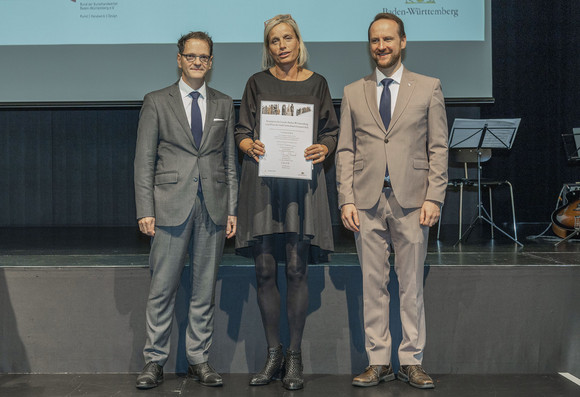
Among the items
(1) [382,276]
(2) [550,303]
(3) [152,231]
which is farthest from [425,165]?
(3) [152,231]

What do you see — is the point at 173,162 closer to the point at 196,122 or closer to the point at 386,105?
the point at 196,122

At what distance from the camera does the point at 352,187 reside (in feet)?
9.04

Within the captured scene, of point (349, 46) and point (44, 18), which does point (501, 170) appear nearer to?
point (349, 46)

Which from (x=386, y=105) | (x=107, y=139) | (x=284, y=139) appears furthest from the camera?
(x=107, y=139)

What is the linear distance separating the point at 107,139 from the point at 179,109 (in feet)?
11.3

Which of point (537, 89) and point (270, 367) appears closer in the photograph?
point (270, 367)

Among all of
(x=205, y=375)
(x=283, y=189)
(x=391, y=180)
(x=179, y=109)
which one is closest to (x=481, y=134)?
(x=391, y=180)

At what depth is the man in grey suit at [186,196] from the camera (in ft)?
8.78

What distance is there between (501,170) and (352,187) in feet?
12.3

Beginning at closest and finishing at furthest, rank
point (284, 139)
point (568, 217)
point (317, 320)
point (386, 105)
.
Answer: point (284, 139) < point (386, 105) < point (317, 320) < point (568, 217)

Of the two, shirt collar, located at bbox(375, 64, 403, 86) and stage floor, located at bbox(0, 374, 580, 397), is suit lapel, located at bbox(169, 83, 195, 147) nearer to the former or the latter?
shirt collar, located at bbox(375, 64, 403, 86)

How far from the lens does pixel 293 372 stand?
270 cm

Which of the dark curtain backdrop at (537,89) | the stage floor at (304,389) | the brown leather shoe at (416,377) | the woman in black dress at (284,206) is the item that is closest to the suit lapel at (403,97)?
the woman in black dress at (284,206)

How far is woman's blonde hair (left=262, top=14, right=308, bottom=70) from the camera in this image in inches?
103
